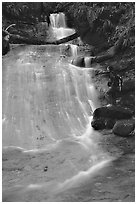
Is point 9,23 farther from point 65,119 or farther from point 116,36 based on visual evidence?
point 65,119

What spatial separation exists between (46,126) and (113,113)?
8.40ft

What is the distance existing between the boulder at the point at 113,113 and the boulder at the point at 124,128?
442 mm

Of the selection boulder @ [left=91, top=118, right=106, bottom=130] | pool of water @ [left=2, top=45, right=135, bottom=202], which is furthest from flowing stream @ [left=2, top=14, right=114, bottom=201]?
boulder @ [left=91, top=118, right=106, bottom=130]

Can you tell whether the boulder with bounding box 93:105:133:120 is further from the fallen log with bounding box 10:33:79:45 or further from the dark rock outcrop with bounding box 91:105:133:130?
the fallen log with bounding box 10:33:79:45

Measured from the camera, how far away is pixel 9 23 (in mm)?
17250

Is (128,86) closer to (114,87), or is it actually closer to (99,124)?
(114,87)

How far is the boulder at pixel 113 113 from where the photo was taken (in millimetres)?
11358

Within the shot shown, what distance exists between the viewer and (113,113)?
1144cm

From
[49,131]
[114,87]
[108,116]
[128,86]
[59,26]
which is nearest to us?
[49,131]

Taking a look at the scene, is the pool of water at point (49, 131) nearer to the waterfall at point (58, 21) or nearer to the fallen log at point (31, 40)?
the fallen log at point (31, 40)

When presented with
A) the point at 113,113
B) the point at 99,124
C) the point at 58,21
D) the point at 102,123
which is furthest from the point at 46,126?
the point at 58,21

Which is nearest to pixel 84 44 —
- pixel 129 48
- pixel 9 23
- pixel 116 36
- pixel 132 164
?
pixel 116 36

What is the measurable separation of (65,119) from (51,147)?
178 centimetres

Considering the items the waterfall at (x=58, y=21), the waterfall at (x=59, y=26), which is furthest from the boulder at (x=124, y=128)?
the waterfall at (x=58, y=21)
